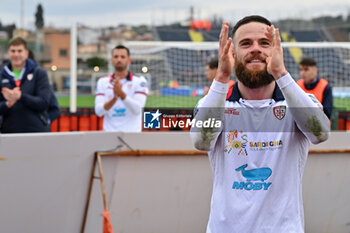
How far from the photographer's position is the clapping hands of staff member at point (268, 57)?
2.15m

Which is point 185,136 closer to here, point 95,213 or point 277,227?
point 95,213

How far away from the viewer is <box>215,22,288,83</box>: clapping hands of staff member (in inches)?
84.5

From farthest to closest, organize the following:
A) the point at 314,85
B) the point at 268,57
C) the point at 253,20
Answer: the point at 314,85
the point at 253,20
the point at 268,57

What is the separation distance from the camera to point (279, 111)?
7.92 feet

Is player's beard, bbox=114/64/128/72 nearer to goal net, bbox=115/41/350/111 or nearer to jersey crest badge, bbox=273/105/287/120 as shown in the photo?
goal net, bbox=115/41/350/111

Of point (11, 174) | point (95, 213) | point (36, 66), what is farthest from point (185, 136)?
point (36, 66)

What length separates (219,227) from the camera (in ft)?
8.18

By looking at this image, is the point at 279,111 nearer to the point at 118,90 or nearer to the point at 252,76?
the point at 252,76

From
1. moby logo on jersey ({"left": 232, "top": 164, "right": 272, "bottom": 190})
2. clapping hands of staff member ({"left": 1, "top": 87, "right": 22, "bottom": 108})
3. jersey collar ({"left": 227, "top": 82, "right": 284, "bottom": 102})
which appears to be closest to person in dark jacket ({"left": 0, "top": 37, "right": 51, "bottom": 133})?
clapping hands of staff member ({"left": 1, "top": 87, "right": 22, "bottom": 108})

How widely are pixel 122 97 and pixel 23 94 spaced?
1034 millimetres

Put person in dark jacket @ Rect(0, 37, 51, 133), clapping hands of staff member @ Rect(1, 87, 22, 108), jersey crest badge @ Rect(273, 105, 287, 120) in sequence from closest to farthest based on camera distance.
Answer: jersey crest badge @ Rect(273, 105, 287, 120) < clapping hands of staff member @ Rect(1, 87, 22, 108) < person in dark jacket @ Rect(0, 37, 51, 133)

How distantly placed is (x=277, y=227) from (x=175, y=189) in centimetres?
230

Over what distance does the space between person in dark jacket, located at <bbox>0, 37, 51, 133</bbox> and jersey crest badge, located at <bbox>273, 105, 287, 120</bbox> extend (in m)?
3.60

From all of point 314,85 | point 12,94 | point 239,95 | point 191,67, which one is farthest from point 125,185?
point 191,67
